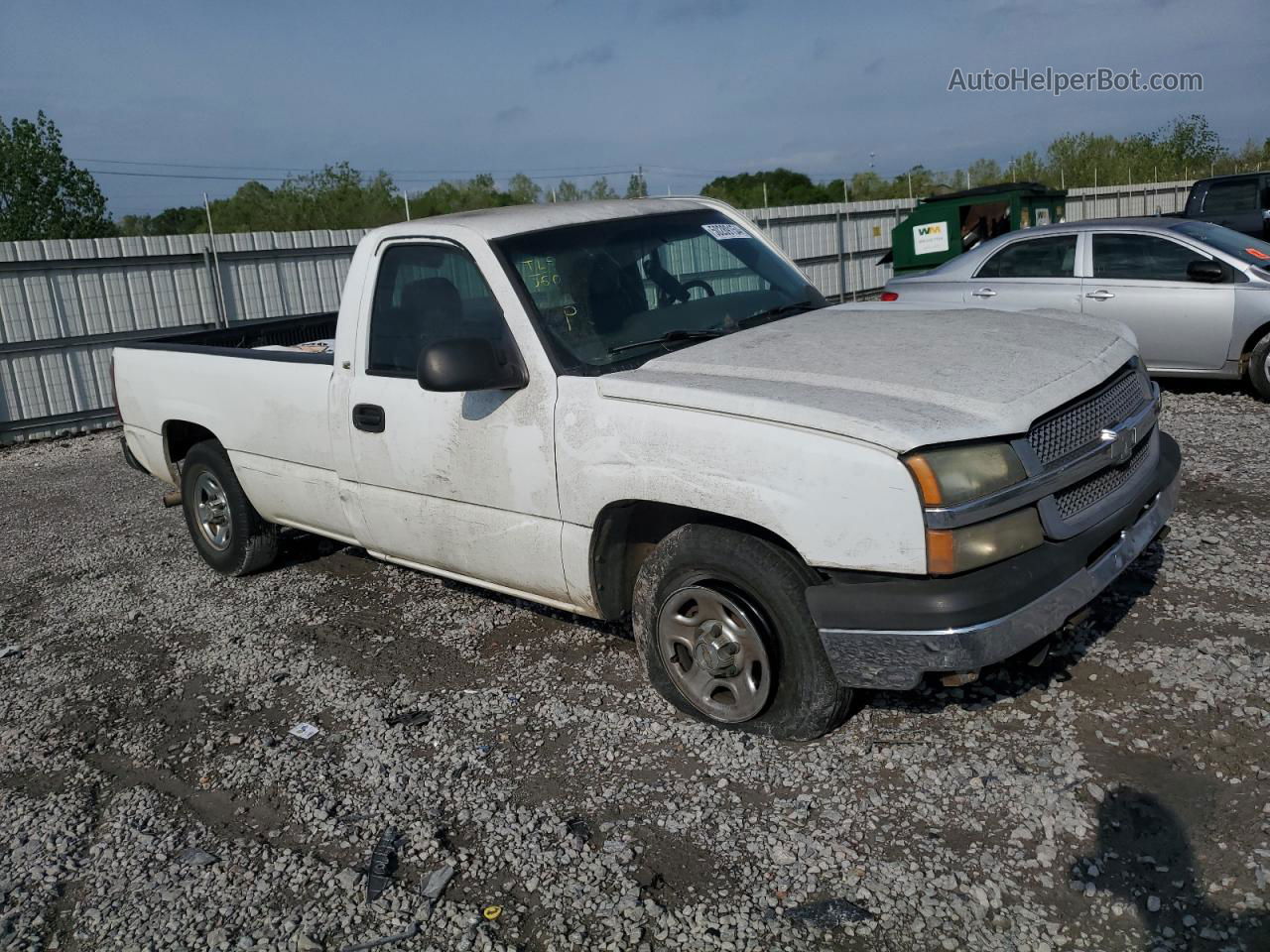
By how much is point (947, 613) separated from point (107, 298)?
12408 mm

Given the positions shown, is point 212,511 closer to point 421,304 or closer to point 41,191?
point 421,304

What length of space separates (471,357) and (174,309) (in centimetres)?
1101

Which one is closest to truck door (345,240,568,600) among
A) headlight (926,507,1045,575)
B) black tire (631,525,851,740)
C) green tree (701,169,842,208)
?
black tire (631,525,851,740)

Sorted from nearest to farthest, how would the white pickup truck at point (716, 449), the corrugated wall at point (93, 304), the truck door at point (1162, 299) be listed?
1. the white pickup truck at point (716, 449)
2. the truck door at point (1162, 299)
3. the corrugated wall at point (93, 304)

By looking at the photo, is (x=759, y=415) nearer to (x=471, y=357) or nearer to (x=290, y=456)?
(x=471, y=357)

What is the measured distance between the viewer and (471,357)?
12.7 feet

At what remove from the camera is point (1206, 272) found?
8.38m

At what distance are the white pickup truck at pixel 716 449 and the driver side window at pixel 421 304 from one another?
13 millimetres

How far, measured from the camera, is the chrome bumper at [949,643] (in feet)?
10.1

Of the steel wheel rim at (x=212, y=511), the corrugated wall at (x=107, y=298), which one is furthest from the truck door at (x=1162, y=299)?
the corrugated wall at (x=107, y=298)

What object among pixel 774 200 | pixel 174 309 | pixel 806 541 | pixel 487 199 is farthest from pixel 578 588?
pixel 774 200

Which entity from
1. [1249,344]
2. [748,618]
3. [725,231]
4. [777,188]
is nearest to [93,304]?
[725,231]

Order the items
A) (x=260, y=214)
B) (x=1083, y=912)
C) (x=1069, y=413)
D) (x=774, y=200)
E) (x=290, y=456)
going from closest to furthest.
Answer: (x=1083, y=912) → (x=1069, y=413) → (x=290, y=456) → (x=260, y=214) → (x=774, y=200)

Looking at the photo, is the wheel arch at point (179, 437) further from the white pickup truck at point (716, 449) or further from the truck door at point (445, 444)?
the truck door at point (445, 444)
